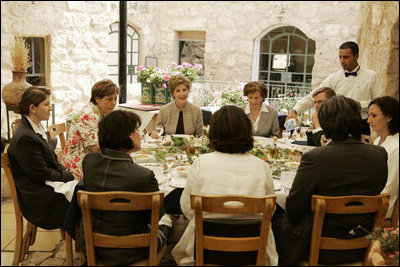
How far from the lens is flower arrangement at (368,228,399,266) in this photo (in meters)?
1.60

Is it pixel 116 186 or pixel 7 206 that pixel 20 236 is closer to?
pixel 116 186

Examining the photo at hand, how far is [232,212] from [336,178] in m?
0.49

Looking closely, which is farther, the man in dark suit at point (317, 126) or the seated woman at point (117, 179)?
the man in dark suit at point (317, 126)

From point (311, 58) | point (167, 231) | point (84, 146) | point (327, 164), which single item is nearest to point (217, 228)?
point (167, 231)

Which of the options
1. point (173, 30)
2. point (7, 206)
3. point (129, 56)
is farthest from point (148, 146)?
point (173, 30)

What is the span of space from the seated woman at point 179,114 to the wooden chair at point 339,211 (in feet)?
6.59

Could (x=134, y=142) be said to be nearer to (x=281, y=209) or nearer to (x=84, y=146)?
(x=281, y=209)

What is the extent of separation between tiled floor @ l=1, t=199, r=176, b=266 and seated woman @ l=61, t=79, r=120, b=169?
0.63 metres

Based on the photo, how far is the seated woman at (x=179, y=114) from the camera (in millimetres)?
3654

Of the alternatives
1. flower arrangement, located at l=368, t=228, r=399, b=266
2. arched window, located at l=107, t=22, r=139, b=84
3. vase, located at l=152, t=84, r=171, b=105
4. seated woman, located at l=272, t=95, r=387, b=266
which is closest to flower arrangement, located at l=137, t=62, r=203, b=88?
vase, located at l=152, t=84, r=171, b=105

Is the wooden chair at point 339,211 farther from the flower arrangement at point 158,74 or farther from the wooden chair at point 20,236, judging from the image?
the flower arrangement at point 158,74

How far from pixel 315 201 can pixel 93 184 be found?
96cm

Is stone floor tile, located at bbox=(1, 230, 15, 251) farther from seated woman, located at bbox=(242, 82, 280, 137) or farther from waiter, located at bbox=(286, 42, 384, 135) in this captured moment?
waiter, located at bbox=(286, 42, 384, 135)

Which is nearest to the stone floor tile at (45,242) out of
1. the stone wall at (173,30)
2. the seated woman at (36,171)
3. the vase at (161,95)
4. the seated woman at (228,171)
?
the seated woman at (36,171)
